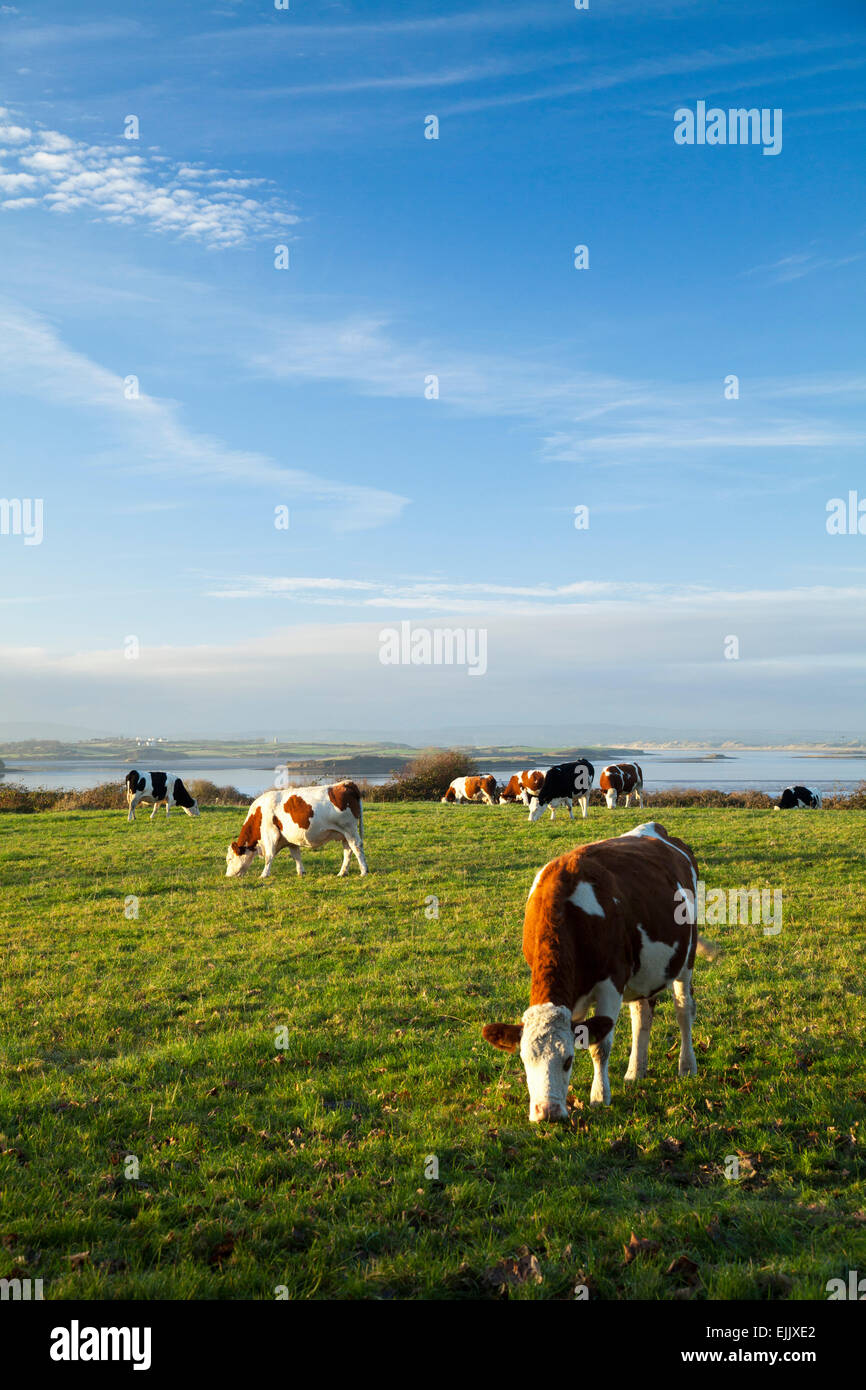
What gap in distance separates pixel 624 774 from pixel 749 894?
22.9 meters

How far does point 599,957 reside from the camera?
6457mm

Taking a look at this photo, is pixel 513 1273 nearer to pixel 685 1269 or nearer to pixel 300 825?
pixel 685 1269

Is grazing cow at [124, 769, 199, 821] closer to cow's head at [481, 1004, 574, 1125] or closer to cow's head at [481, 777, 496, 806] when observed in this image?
cow's head at [481, 777, 496, 806]

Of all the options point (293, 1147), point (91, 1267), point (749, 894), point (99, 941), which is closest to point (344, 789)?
point (99, 941)

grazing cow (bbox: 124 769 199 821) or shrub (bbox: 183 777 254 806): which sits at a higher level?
grazing cow (bbox: 124 769 199 821)

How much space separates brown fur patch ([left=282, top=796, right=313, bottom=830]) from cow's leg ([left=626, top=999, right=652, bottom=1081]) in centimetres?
1091

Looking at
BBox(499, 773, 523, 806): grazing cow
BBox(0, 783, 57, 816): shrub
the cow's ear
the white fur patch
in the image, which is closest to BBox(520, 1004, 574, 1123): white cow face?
the cow's ear

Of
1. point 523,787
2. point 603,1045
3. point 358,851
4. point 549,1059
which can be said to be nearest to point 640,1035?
point 603,1045

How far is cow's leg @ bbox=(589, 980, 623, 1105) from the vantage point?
6.39m

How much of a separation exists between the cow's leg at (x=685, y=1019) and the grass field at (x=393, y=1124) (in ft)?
0.58

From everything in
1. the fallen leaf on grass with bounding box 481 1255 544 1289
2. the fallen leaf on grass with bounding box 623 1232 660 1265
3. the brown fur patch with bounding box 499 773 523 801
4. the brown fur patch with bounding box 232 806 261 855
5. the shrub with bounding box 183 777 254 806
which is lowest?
the shrub with bounding box 183 777 254 806

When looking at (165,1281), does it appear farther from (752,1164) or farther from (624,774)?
(624,774)

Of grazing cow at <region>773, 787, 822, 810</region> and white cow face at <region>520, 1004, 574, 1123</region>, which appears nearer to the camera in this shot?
white cow face at <region>520, 1004, 574, 1123</region>

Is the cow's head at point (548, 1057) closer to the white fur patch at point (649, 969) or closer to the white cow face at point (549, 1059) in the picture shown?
the white cow face at point (549, 1059)
